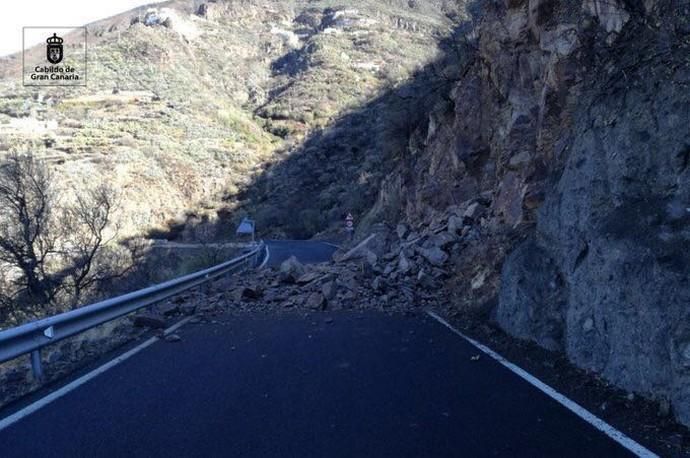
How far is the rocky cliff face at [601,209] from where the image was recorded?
15.0 ft

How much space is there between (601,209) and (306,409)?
388 centimetres

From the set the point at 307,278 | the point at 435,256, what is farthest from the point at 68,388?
the point at 435,256

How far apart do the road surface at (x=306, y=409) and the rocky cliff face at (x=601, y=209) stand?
0.86 metres

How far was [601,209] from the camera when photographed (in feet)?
19.7

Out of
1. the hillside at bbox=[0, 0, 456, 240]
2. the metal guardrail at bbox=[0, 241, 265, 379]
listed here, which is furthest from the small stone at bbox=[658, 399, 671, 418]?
the hillside at bbox=[0, 0, 456, 240]

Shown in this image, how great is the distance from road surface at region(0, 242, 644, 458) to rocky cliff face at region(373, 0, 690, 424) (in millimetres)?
863

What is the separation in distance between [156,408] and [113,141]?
53.3 meters

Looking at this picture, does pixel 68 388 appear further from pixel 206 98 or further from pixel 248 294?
pixel 206 98

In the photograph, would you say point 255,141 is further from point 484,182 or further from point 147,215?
point 484,182

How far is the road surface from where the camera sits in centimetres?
369

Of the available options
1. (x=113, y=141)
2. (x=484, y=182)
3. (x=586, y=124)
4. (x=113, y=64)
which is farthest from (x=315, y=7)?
(x=586, y=124)

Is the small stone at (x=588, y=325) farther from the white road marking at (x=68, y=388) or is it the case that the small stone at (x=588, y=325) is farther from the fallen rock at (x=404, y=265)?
the fallen rock at (x=404, y=265)

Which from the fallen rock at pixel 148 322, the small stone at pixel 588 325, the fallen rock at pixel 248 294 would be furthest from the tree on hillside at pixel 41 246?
the small stone at pixel 588 325

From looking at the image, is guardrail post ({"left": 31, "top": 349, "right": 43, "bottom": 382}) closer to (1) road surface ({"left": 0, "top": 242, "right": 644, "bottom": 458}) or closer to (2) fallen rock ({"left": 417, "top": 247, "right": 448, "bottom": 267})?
(1) road surface ({"left": 0, "top": 242, "right": 644, "bottom": 458})
